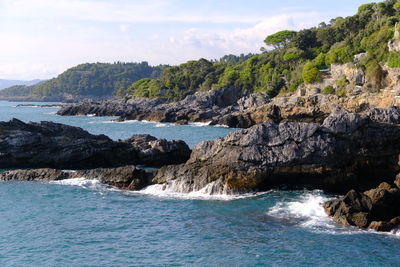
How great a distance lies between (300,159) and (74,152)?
19.2 meters

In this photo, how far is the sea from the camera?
1966cm

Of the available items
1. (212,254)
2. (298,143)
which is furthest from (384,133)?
(212,254)

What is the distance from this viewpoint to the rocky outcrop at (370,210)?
2250 cm

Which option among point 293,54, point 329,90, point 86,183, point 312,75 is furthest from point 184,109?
point 86,183

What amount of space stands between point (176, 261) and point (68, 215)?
31.4 ft

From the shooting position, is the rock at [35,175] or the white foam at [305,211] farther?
the rock at [35,175]

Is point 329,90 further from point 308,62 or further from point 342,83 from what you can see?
point 308,62

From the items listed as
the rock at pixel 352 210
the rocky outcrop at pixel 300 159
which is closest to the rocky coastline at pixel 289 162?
the rocky outcrop at pixel 300 159

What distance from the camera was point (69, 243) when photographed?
856 inches

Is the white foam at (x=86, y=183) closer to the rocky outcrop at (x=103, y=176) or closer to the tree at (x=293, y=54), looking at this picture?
the rocky outcrop at (x=103, y=176)

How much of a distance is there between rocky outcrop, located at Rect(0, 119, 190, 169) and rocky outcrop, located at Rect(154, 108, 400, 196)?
22.0ft

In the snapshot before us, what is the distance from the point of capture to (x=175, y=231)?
75.8 ft

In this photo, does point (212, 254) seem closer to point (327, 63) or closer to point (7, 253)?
point (7, 253)

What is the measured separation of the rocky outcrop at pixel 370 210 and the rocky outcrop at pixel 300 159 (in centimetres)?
531
